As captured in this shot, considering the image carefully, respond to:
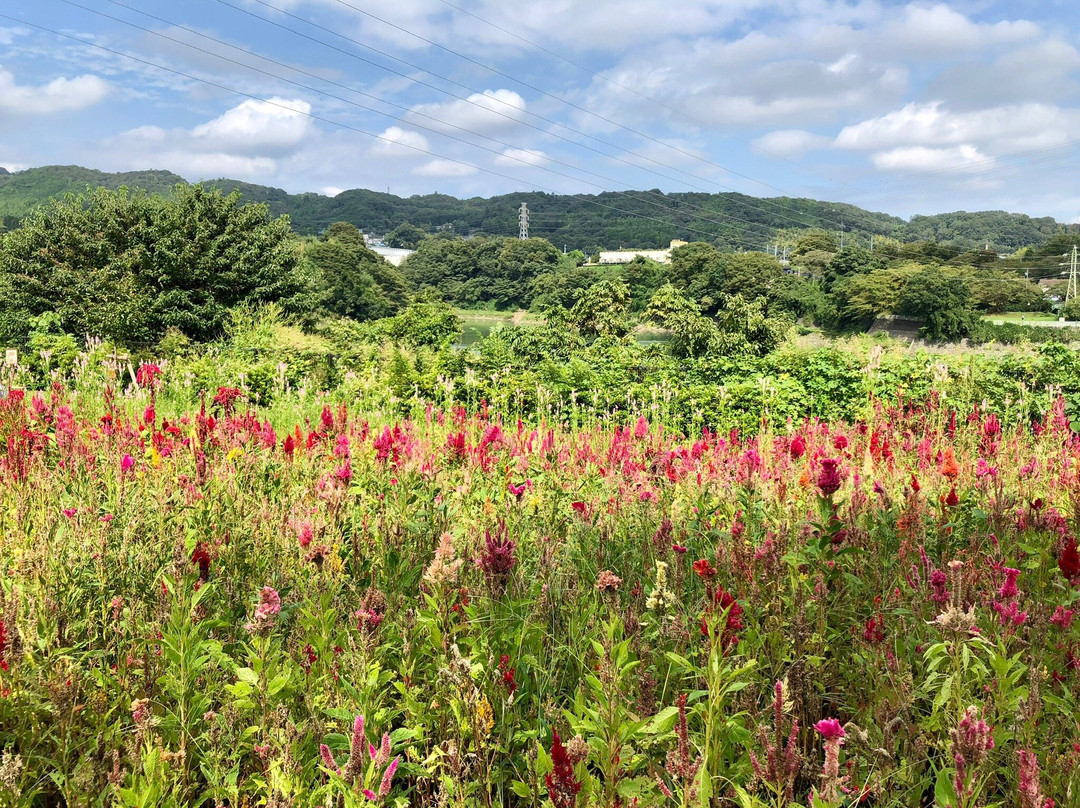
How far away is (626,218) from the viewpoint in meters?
154

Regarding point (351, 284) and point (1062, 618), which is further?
point (351, 284)

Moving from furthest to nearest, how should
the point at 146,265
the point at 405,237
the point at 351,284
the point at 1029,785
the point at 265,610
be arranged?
the point at 405,237, the point at 351,284, the point at 146,265, the point at 265,610, the point at 1029,785

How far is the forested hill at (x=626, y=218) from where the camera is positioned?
472ft

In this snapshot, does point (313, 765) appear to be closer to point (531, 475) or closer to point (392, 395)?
point (531, 475)

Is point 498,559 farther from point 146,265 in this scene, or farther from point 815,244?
point 815,244

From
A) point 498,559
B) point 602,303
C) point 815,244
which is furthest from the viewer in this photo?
point 815,244

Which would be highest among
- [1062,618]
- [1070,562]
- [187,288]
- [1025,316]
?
[187,288]

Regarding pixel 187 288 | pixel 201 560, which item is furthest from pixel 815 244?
pixel 201 560

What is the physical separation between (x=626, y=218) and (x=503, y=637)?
158470 millimetres

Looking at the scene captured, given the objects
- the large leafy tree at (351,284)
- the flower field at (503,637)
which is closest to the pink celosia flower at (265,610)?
the flower field at (503,637)

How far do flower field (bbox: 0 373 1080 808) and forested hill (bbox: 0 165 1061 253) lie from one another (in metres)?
140

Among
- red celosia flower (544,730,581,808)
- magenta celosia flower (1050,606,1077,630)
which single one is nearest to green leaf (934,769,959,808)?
red celosia flower (544,730,581,808)

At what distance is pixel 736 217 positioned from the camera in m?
160

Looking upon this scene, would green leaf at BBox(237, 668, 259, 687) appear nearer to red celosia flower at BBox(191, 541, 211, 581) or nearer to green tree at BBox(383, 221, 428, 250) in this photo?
red celosia flower at BBox(191, 541, 211, 581)
